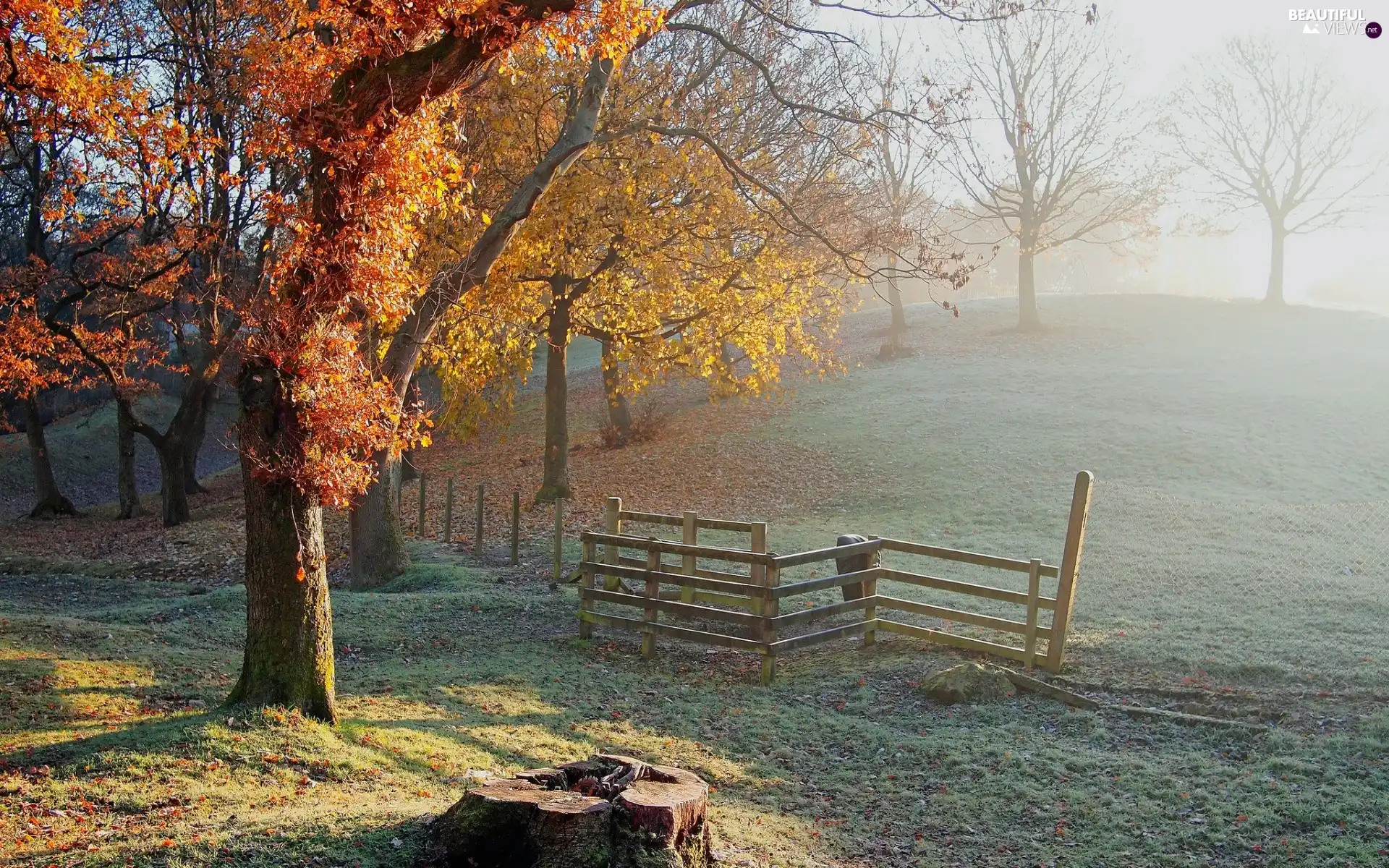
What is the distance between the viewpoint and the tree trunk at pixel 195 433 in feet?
84.0

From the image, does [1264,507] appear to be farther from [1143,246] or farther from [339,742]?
[1143,246]

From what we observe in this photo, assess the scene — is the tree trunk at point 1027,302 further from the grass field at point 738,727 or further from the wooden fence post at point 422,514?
the wooden fence post at point 422,514

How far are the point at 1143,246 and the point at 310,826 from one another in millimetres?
85831

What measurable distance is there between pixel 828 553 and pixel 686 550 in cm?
160

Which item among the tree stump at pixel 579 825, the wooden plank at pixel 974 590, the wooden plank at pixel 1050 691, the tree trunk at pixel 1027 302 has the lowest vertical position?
the wooden plank at pixel 1050 691

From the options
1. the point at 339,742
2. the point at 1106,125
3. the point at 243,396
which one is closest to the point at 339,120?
the point at 243,396

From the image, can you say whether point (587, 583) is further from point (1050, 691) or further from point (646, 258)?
point (646, 258)

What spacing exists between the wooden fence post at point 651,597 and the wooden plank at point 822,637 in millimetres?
1512

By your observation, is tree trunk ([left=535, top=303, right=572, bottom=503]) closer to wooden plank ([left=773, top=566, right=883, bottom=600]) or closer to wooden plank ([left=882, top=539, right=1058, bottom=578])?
wooden plank ([left=773, top=566, right=883, bottom=600])

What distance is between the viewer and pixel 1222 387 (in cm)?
3158

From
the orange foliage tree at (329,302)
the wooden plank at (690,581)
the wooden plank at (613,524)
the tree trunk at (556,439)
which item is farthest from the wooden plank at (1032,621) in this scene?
the tree trunk at (556,439)

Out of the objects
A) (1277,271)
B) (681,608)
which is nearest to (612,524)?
(681,608)

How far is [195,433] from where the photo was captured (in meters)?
26.9

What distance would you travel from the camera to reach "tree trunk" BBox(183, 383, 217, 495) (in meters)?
25.6
